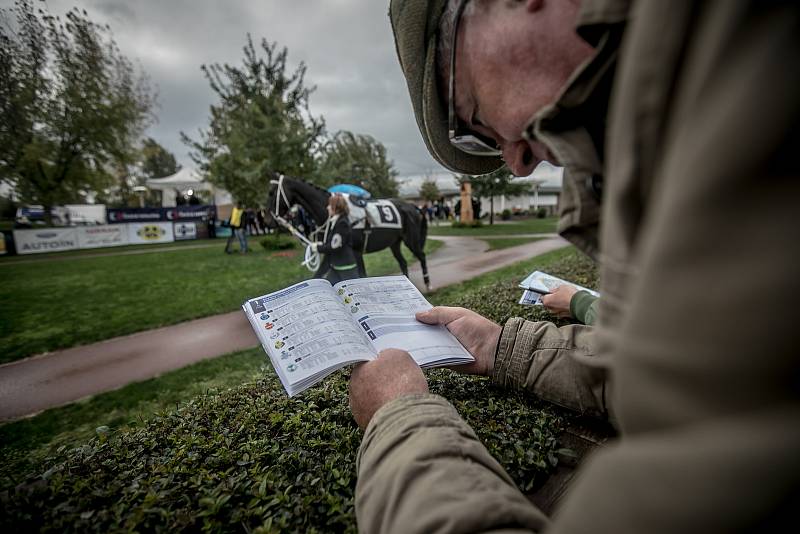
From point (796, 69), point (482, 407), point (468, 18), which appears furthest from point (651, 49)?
point (482, 407)

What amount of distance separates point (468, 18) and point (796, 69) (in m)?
0.84

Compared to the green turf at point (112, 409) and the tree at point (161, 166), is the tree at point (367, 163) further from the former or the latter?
the tree at point (161, 166)

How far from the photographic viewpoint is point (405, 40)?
46.9 inches

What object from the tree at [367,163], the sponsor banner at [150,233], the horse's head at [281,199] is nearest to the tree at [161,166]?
the tree at [367,163]

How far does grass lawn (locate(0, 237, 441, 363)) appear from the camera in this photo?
20.4 feet

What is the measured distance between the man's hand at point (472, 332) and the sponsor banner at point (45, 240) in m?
26.2

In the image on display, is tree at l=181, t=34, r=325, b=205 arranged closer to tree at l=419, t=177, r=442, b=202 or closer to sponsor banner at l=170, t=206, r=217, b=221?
sponsor banner at l=170, t=206, r=217, b=221

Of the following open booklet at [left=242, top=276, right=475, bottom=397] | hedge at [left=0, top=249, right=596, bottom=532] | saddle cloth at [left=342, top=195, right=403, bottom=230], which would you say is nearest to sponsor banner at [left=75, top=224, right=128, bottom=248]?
saddle cloth at [left=342, top=195, right=403, bottom=230]

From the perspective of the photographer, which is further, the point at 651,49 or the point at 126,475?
the point at 126,475

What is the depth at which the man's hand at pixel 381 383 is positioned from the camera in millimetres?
1105

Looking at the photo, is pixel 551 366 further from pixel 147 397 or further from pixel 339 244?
pixel 339 244

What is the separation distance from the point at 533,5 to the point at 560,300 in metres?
1.91

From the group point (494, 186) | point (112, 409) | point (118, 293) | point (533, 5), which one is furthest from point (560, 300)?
point (494, 186)

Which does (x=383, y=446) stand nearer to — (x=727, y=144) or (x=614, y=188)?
(x=614, y=188)
